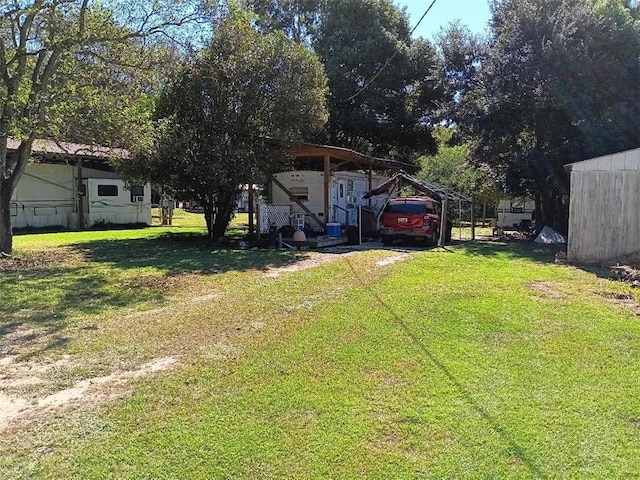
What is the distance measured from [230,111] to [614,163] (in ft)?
30.7

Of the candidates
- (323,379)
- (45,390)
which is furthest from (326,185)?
(45,390)

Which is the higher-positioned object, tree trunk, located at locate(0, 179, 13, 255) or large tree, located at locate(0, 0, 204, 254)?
large tree, located at locate(0, 0, 204, 254)

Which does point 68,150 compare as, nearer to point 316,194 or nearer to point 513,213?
point 316,194

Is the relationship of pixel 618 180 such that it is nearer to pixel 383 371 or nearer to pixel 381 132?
pixel 383 371

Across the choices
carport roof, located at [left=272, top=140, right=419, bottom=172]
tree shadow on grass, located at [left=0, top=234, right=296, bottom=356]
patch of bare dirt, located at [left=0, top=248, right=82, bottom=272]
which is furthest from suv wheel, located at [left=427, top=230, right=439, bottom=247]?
patch of bare dirt, located at [left=0, top=248, right=82, bottom=272]

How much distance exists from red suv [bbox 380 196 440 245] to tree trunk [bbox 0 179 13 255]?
31.3 feet

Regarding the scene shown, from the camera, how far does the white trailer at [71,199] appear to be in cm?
1989

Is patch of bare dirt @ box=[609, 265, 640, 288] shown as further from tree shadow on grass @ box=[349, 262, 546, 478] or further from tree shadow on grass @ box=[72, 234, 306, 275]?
tree shadow on grass @ box=[72, 234, 306, 275]

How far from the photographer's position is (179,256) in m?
12.3

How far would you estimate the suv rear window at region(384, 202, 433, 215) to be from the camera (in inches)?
614

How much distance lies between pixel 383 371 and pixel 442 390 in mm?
603

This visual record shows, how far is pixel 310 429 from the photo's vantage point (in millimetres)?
3381

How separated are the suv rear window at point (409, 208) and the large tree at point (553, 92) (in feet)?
15.2

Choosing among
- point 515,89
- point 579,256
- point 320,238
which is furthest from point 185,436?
point 515,89
